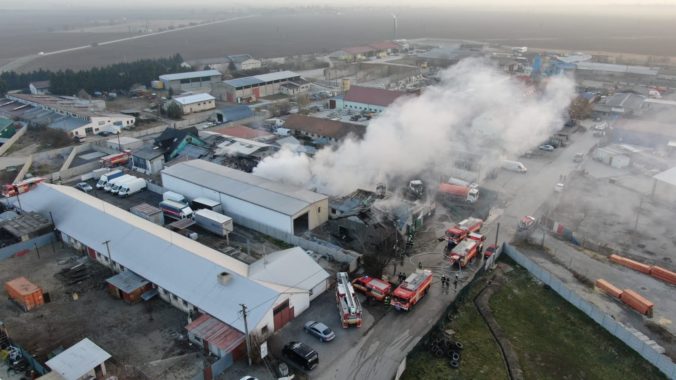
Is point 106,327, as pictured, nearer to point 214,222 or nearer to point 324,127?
point 214,222

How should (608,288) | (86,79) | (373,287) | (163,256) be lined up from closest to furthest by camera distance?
(373,287) < (608,288) < (163,256) < (86,79)

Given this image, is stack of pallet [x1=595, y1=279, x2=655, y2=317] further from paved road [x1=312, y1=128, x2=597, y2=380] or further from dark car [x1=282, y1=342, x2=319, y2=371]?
dark car [x1=282, y1=342, x2=319, y2=371]

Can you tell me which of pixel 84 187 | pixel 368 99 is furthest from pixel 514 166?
pixel 84 187

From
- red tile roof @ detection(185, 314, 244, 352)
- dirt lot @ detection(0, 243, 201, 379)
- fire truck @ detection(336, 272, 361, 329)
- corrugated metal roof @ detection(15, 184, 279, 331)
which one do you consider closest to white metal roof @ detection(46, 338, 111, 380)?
dirt lot @ detection(0, 243, 201, 379)

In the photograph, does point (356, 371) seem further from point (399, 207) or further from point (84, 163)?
point (84, 163)

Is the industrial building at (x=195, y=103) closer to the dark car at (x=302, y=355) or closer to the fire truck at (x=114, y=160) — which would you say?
the fire truck at (x=114, y=160)
